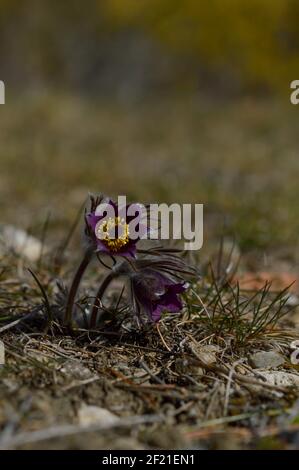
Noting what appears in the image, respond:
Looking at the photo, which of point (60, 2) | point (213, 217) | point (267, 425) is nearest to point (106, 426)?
point (267, 425)

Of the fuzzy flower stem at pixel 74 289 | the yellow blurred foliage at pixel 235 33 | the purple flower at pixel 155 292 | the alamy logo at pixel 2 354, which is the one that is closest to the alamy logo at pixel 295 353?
the purple flower at pixel 155 292

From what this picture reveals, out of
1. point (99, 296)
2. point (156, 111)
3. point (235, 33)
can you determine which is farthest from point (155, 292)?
point (235, 33)

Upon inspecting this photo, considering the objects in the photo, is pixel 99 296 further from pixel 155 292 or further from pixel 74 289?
pixel 155 292

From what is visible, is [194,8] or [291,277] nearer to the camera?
[291,277]

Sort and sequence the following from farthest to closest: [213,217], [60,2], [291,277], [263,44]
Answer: [60,2] → [263,44] → [213,217] → [291,277]

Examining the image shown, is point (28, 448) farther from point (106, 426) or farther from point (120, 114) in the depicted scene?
point (120, 114)

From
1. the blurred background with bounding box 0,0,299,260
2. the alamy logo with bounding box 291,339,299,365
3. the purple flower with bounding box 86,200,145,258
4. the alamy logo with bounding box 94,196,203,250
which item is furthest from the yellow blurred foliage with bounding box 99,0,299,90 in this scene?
the purple flower with bounding box 86,200,145,258

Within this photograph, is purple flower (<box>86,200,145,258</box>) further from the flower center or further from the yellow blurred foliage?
the yellow blurred foliage
